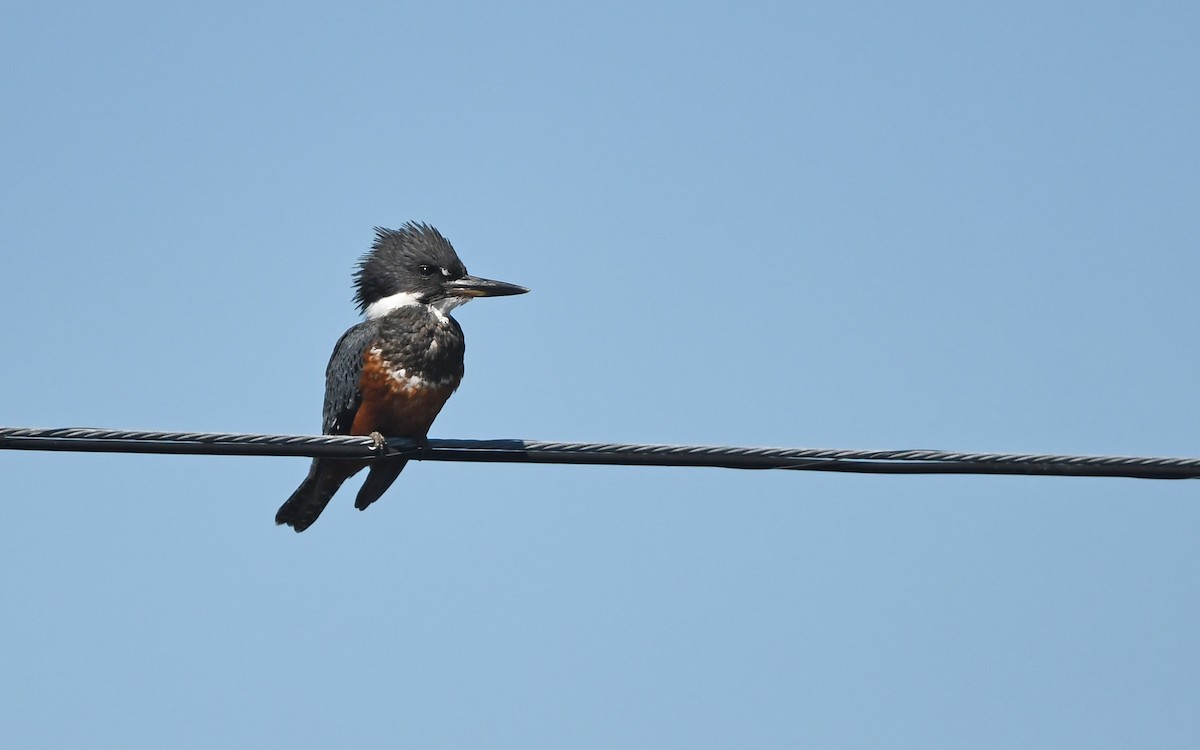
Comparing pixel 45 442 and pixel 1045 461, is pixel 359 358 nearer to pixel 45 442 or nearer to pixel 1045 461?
pixel 45 442

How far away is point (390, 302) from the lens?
793 centimetres

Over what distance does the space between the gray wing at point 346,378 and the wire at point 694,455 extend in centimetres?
255

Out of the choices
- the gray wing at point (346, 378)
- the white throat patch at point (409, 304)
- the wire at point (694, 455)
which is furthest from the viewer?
the white throat patch at point (409, 304)

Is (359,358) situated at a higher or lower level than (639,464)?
higher

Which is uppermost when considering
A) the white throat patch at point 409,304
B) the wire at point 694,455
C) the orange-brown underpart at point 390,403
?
the white throat patch at point 409,304

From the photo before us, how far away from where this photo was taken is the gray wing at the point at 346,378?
743 centimetres

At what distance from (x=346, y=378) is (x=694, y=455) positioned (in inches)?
123

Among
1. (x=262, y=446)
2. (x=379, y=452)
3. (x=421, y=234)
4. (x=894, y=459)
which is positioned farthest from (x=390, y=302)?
(x=894, y=459)

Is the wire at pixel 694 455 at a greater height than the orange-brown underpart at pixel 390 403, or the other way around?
the orange-brown underpart at pixel 390 403

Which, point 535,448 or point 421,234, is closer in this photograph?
point 535,448

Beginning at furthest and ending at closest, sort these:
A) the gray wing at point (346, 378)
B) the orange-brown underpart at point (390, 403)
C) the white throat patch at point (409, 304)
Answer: the white throat patch at point (409, 304) < the gray wing at point (346, 378) < the orange-brown underpart at point (390, 403)

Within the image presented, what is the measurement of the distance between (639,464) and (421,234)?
373 centimetres

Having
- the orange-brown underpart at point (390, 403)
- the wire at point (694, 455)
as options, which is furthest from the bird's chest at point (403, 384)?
the wire at point (694, 455)

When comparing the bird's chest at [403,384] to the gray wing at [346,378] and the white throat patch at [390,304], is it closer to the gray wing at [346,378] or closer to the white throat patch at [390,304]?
the gray wing at [346,378]
